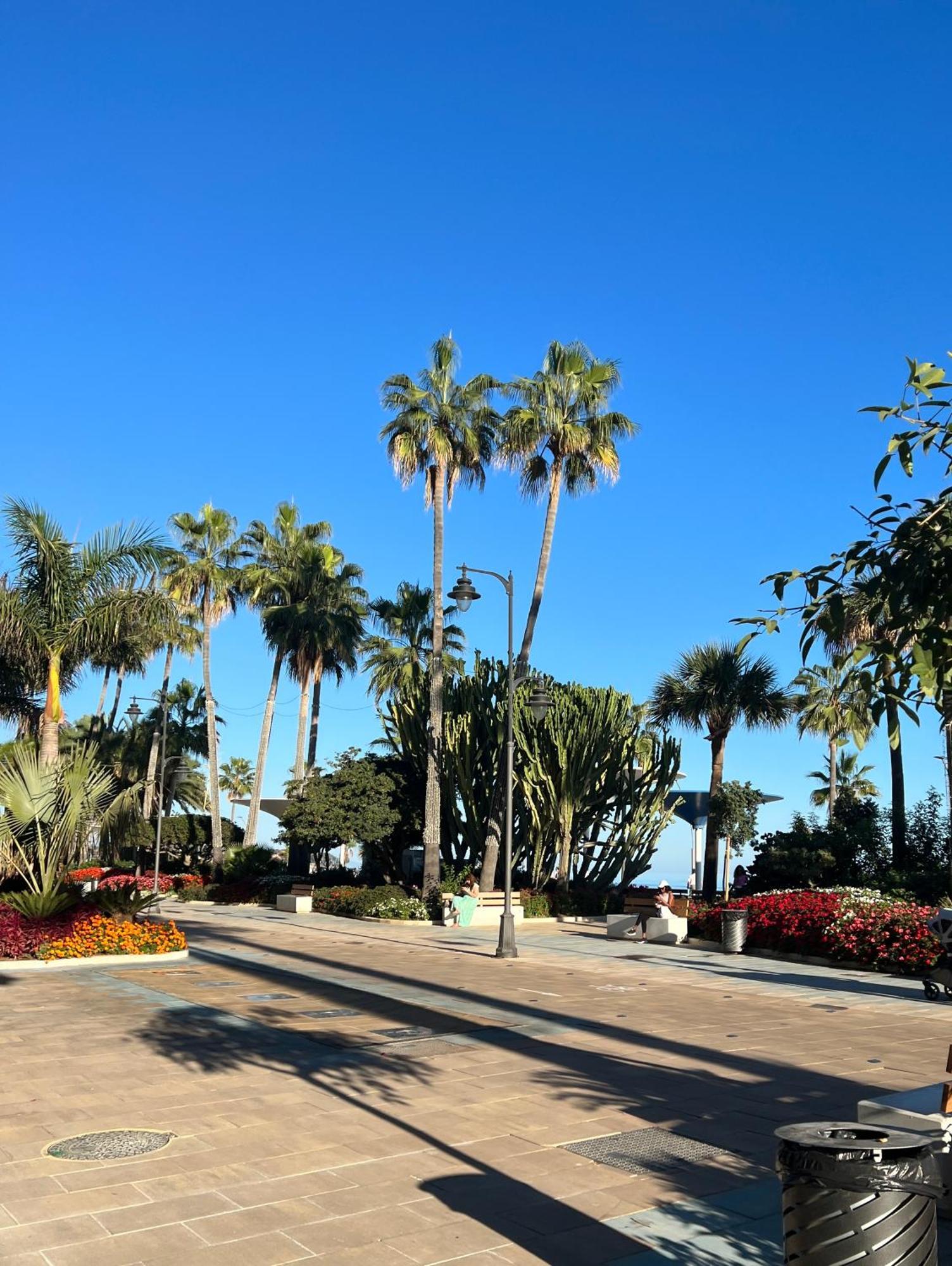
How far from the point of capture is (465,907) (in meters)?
29.0

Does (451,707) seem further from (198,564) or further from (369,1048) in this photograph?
(369,1048)

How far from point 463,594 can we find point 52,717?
8.28m

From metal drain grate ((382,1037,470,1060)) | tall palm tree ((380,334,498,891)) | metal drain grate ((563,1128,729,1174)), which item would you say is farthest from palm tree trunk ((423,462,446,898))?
metal drain grate ((563,1128,729,1174))

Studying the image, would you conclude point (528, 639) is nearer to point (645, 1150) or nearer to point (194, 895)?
point (194, 895)

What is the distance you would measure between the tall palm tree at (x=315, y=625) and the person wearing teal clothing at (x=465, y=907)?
16.1m

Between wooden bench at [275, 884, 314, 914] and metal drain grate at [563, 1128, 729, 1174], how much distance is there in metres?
26.9

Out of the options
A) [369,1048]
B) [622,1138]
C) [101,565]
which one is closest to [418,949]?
[101,565]

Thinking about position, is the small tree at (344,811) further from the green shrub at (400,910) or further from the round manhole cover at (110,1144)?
the round manhole cover at (110,1144)

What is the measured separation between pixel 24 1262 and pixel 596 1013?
378 inches

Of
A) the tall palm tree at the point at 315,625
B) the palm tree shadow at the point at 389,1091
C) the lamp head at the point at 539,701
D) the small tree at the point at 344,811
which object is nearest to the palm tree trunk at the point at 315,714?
the tall palm tree at the point at 315,625

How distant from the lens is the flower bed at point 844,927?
62.0 ft

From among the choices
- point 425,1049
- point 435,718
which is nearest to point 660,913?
point 435,718

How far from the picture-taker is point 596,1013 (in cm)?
1384

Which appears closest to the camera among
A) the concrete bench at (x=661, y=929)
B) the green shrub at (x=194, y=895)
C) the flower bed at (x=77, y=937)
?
the flower bed at (x=77, y=937)
